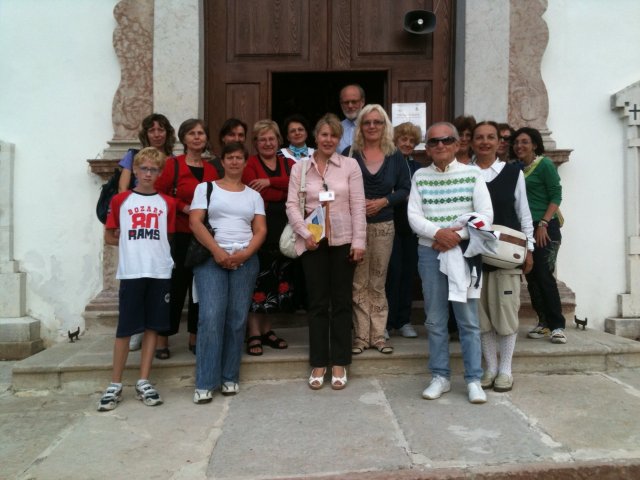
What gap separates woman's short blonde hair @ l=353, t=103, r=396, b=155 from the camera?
389cm

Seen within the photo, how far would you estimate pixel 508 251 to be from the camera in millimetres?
3432

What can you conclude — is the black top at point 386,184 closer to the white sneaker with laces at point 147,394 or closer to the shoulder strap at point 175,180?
the shoulder strap at point 175,180

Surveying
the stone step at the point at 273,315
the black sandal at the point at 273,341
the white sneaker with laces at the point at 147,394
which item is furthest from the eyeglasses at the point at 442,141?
the white sneaker with laces at the point at 147,394

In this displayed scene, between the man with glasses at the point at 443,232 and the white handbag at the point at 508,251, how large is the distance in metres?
0.18

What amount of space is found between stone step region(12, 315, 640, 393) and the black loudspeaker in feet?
10.7

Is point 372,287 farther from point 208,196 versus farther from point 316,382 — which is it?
point 208,196

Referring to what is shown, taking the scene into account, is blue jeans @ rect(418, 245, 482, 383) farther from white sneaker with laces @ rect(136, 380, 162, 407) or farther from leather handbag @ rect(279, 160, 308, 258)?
white sneaker with laces @ rect(136, 380, 162, 407)

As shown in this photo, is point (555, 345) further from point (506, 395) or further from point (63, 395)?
point (63, 395)

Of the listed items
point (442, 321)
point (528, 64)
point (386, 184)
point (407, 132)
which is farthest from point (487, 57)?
point (442, 321)

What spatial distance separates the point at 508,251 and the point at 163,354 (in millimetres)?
2631

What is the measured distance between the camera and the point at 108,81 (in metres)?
5.38

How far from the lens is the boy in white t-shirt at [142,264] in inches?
137

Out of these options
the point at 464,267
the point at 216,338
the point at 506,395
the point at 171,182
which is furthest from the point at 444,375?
the point at 171,182

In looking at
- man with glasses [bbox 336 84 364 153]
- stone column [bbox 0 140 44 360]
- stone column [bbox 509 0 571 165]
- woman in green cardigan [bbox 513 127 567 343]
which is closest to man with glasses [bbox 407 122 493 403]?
woman in green cardigan [bbox 513 127 567 343]
